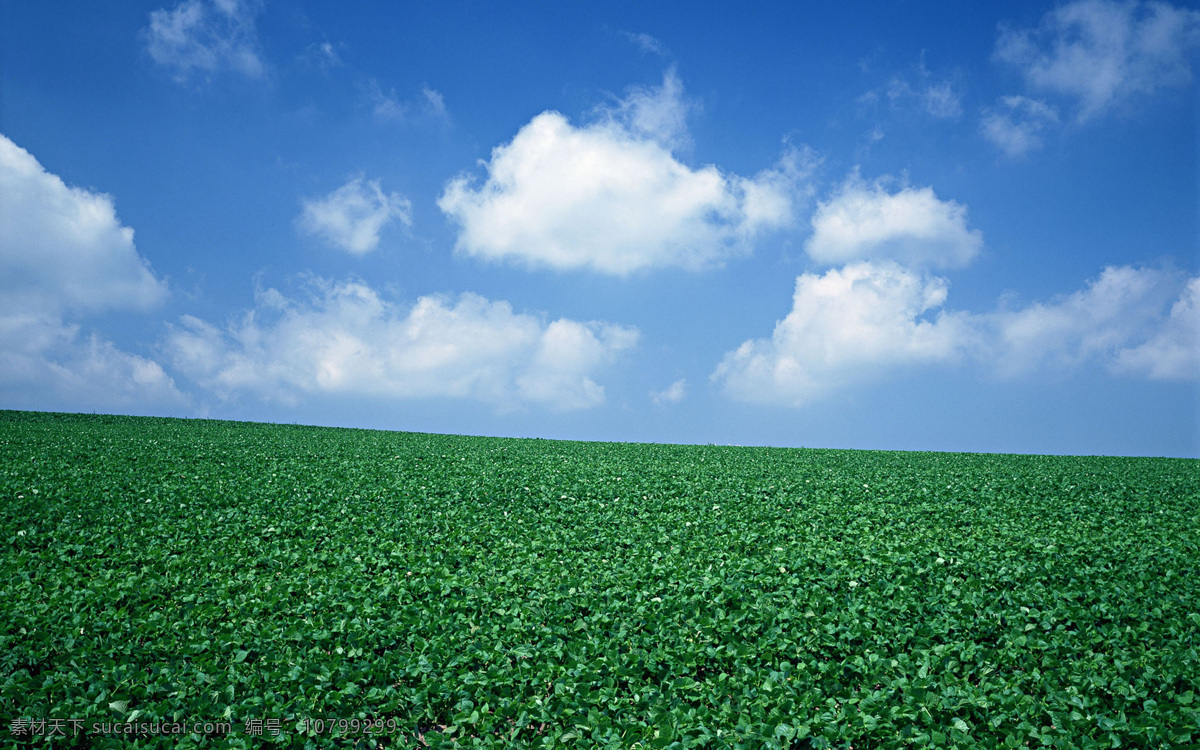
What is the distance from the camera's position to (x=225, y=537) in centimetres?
1105

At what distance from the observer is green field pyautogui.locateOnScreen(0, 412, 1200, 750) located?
19.0ft

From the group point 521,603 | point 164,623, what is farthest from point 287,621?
point 521,603

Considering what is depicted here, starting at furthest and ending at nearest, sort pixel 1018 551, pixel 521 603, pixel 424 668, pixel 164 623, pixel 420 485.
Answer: pixel 420 485 < pixel 1018 551 < pixel 521 603 < pixel 164 623 < pixel 424 668

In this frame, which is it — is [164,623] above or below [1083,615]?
below

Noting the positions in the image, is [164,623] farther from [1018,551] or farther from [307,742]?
[1018,551]

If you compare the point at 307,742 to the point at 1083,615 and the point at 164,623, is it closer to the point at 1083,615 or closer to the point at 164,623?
the point at 164,623

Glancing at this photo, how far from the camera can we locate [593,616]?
25.4 feet

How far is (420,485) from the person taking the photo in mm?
15617

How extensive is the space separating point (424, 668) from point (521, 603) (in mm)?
1789

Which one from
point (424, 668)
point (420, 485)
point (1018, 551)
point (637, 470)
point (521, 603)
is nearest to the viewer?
point (424, 668)

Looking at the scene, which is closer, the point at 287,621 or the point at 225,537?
the point at 287,621

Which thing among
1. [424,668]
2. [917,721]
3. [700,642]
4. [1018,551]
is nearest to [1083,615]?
[1018,551]

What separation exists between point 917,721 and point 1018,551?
19.9 feet

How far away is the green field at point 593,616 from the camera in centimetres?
580
